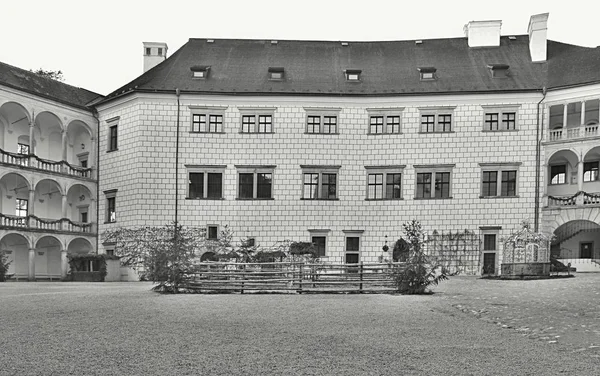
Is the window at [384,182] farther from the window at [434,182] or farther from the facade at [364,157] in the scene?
the window at [434,182]

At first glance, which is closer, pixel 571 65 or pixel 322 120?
pixel 322 120

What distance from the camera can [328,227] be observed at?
3384cm

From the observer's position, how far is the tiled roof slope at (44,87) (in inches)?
1298

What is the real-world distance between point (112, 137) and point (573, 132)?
77.2 feet

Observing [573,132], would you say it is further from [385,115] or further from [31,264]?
[31,264]

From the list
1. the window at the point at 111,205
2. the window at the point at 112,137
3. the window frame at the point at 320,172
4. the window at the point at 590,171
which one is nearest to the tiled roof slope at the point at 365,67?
the window at the point at 112,137

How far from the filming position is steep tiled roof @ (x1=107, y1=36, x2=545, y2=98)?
114 ft

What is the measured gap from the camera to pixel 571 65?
34719 millimetres

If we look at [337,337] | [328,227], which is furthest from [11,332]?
[328,227]

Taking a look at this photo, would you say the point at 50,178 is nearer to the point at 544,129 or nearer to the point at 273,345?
the point at 544,129

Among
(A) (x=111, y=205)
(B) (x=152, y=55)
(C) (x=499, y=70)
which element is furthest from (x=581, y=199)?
(B) (x=152, y=55)

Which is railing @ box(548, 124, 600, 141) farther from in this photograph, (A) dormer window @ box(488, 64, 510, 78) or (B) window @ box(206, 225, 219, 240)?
(B) window @ box(206, 225, 219, 240)

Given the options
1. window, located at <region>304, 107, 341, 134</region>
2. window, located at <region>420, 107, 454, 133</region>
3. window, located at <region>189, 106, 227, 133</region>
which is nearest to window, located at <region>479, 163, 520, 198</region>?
window, located at <region>420, 107, 454, 133</region>

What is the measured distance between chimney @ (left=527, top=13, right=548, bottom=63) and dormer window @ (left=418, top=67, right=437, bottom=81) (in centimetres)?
546
